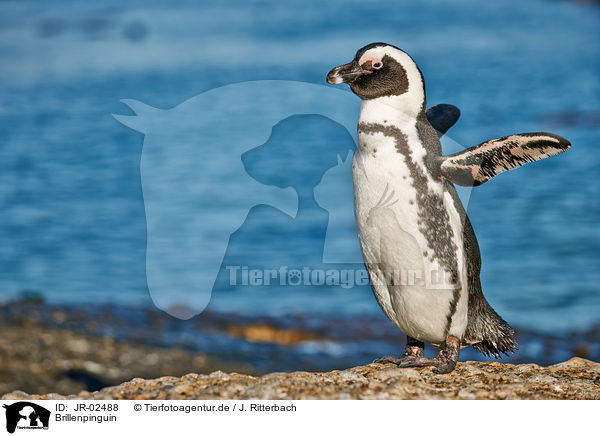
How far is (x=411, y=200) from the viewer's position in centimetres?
268

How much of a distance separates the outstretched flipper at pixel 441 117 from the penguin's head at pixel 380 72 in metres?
0.38

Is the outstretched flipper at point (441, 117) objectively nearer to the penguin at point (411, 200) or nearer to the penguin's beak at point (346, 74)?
the penguin at point (411, 200)

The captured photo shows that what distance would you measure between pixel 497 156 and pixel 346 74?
1.92 feet

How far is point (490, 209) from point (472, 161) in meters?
7.92

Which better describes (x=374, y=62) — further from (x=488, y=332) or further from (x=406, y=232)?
(x=488, y=332)

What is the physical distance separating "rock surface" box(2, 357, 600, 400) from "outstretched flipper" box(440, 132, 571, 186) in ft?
2.26

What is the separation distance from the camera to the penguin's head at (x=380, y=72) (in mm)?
2676

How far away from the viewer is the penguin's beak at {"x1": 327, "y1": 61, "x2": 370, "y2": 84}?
8.75 ft

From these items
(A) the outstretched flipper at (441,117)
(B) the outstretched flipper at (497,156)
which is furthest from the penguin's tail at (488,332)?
(A) the outstretched flipper at (441,117)
